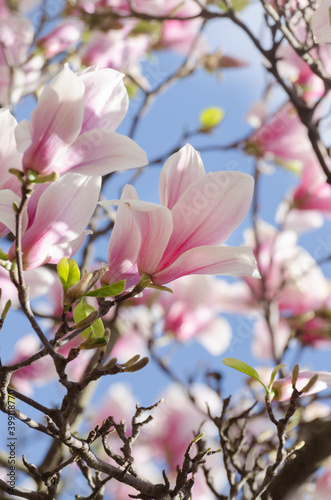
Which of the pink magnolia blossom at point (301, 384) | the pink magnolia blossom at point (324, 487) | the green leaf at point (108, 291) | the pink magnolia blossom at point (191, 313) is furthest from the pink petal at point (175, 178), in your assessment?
the pink magnolia blossom at point (191, 313)

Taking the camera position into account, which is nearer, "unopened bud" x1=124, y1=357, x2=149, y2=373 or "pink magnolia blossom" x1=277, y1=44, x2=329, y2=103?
"unopened bud" x1=124, y1=357, x2=149, y2=373

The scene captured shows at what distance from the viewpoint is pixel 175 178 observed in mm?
583

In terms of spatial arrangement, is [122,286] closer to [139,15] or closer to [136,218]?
[136,218]

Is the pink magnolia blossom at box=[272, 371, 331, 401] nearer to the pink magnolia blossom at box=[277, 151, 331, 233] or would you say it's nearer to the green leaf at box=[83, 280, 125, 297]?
the green leaf at box=[83, 280, 125, 297]

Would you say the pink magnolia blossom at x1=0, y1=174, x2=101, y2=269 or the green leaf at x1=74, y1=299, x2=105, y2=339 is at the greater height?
the pink magnolia blossom at x1=0, y1=174, x2=101, y2=269

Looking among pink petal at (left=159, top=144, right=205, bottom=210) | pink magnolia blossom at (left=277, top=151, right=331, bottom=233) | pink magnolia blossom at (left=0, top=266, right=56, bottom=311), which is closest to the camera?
pink petal at (left=159, top=144, right=205, bottom=210)

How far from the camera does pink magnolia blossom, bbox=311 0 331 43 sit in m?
0.59

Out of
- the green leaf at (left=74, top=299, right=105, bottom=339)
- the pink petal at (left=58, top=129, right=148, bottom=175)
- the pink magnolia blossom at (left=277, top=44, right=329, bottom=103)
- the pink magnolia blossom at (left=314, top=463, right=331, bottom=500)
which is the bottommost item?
the pink magnolia blossom at (left=314, top=463, right=331, bottom=500)

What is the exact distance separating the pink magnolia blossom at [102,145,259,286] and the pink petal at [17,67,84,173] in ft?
0.27

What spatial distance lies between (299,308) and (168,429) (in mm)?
616

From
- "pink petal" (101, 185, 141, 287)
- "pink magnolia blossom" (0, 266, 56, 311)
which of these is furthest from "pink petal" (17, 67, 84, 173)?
"pink magnolia blossom" (0, 266, 56, 311)

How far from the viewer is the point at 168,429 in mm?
1647

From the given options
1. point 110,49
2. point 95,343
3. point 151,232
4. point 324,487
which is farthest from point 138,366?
point 110,49

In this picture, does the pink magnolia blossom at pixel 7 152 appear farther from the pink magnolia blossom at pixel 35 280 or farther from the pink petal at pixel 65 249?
the pink magnolia blossom at pixel 35 280
